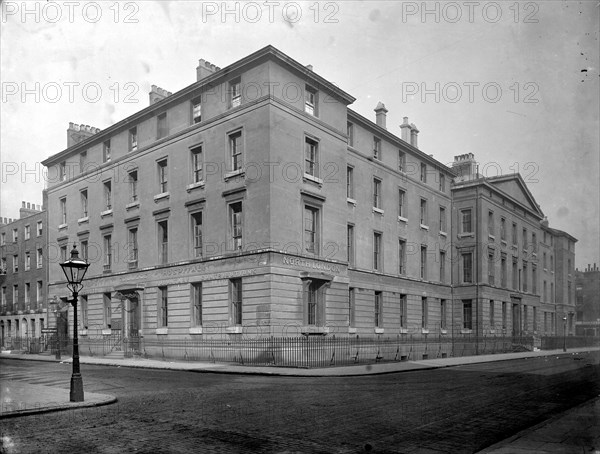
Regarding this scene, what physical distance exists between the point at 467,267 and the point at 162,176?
2690 cm

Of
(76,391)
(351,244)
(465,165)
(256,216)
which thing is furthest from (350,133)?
(76,391)

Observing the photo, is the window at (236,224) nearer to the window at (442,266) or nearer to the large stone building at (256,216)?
the large stone building at (256,216)

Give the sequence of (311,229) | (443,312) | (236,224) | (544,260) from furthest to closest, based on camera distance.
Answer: (544,260)
(443,312)
(311,229)
(236,224)

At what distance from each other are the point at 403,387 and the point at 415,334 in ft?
77.1

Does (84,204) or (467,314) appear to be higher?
(84,204)

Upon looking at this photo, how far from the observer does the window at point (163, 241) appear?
105 feet

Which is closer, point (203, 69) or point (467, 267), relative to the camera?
point (203, 69)

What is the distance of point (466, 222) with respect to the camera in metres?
46.8

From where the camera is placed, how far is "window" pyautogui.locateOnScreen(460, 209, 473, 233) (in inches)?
1834

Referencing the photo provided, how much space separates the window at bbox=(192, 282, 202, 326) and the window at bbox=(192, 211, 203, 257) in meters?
1.77

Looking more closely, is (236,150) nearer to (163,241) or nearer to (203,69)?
(203,69)

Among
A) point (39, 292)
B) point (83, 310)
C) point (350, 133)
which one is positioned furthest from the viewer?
point (39, 292)

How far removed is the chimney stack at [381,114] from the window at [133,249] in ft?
62.0

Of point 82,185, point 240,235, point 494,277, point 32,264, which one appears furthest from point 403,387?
point 32,264
